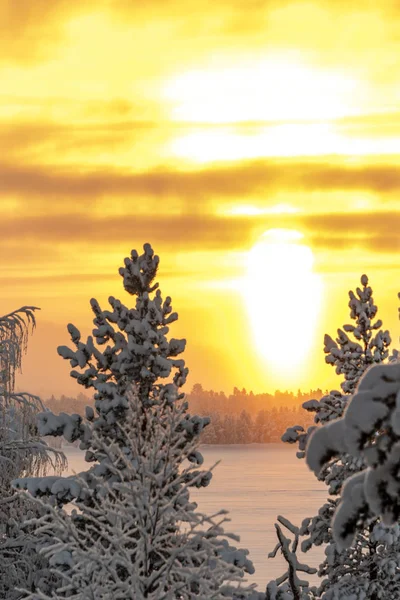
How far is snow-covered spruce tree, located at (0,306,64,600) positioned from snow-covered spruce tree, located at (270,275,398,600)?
6318 mm

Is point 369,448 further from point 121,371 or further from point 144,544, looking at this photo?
point 121,371

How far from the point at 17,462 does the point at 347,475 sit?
887 centimetres

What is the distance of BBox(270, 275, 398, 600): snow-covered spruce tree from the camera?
26.0 metres

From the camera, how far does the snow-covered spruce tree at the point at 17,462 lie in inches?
765

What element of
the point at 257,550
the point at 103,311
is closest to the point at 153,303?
the point at 103,311

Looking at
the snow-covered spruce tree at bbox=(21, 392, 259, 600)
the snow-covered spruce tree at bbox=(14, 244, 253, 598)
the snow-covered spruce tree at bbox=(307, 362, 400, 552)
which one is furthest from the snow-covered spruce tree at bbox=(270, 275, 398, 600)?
the snow-covered spruce tree at bbox=(307, 362, 400, 552)

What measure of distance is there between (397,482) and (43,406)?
16.3 metres

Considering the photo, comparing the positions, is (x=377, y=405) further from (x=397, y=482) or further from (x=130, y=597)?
(x=130, y=597)

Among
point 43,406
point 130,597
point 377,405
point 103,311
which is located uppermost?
point 103,311

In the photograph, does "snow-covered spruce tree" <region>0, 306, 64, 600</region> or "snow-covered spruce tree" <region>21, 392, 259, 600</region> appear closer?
"snow-covered spruce tree" <region>21, 392, 259, 600</region>

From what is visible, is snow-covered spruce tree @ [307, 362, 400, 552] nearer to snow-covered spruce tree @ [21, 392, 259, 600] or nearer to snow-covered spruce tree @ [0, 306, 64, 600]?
snow-covered spruce tree @ [21, 392, 259, 600]

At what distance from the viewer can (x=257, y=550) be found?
350 feet

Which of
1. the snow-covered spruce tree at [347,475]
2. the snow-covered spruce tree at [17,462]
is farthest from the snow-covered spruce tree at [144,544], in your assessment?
the snow-covered spruce tree at [347,475]

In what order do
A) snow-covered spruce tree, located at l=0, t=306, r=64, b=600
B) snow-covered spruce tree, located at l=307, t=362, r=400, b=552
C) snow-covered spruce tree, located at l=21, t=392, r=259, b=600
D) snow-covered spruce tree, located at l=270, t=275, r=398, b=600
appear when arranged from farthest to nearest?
snow-covered spruce tree, located at l=270, t=275, r=398, b=600 → snow-covered spruce tree, located at l=0, t=306, r=64, b=600 → snow-covered spruce tree, located at l=21, t=392, r=259, b=600 → snow-covered spruce tree, located at l=307, t=362, r=400, b=552
